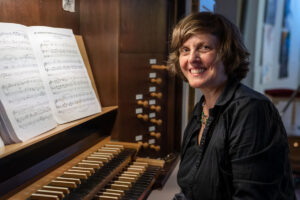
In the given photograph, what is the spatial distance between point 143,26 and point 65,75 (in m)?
0.72

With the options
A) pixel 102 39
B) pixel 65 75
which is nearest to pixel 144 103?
pixel 102 39

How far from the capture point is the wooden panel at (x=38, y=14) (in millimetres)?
1475

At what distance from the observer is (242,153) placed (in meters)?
1.04

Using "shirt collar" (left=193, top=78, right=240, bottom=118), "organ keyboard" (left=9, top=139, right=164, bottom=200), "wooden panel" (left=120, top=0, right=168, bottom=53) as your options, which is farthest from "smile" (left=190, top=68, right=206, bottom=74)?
"wooden panel" (left=120, top=0, right=168, bottom=53)

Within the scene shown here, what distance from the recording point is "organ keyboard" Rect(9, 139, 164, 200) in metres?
1.36

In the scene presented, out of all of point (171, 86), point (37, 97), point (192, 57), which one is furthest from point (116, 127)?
point (192, 57)

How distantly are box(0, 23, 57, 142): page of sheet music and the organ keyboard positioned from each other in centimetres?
25

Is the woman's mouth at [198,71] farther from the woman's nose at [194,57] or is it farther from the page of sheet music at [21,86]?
the page of sheet music at [21,86]

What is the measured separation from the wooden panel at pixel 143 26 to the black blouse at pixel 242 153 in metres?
0.99

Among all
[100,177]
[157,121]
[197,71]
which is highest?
[197,71]

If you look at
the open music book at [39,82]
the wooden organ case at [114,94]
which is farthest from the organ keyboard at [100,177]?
the open music book at [39,82]

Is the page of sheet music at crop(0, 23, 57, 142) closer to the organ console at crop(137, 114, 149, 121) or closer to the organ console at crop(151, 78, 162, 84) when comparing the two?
the organ console at crop(137, 114, 149, 121)

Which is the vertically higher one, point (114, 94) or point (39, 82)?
point (39, 82)

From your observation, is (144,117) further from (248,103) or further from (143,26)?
(248,103)
